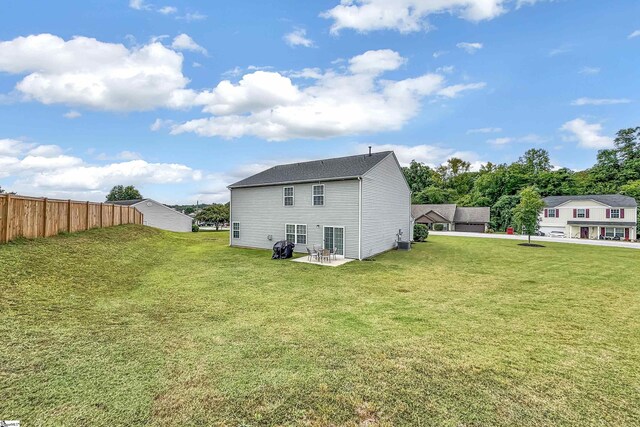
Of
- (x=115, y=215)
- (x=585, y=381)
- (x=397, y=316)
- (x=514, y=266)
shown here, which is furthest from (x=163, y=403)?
(x=115, y=215)

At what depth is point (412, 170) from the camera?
197ft

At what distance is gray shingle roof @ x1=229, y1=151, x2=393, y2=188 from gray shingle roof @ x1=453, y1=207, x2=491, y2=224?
33.1m

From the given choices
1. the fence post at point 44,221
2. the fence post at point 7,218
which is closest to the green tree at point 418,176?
the fence post at point 44,221

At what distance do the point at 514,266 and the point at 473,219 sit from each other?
111 ft

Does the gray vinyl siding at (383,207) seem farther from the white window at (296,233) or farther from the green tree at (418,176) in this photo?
the green tree at (418,176)

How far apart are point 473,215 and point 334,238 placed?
37.2 metres

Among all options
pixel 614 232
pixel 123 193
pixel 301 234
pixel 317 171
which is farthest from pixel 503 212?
pixel 123 193

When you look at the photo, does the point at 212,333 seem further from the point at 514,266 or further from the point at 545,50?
the point at 545,50

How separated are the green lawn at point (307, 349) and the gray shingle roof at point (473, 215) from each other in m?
35.9

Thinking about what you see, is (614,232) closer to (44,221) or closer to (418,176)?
(418,176)

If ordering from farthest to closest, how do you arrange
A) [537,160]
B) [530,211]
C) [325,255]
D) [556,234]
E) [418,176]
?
[418,176], [537,160], [556,234], [530,211], [325,255]

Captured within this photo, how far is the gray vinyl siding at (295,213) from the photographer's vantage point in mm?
14055

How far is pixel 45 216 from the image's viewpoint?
36.0 ft

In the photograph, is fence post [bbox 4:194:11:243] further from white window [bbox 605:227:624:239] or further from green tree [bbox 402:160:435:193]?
green tree [bbox 402:160:435:193]
